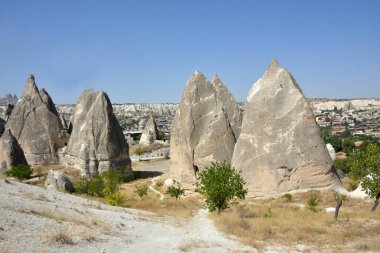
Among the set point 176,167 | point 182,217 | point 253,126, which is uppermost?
point 253,126

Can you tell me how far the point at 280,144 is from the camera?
1791 cm

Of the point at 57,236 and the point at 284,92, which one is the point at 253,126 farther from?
the point at 57,236

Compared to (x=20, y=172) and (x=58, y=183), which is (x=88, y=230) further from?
(x=20, y=172)

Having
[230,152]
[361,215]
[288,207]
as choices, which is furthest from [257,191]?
[361,215]

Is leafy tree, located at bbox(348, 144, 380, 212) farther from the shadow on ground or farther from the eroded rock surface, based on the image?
the shadow on ground

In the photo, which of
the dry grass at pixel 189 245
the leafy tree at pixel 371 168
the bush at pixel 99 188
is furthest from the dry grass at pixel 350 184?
the dry grass at pixel 189 245

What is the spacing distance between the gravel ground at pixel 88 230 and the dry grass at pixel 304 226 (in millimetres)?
738

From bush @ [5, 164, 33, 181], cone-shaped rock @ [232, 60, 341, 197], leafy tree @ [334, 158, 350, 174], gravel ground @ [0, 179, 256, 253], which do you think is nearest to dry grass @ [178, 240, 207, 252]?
gravel ground @ [0, 179, 256, 253]

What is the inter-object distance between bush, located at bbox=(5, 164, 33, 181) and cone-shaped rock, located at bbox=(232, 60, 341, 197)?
44.8ft

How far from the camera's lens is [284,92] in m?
18.7

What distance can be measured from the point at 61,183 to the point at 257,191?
10209 millimetres

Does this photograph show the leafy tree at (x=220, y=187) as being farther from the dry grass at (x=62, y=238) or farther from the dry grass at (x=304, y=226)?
the dry grass at (x=62, y=238)

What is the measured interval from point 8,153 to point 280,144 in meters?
18.2

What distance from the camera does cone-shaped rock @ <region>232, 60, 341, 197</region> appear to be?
17.3m
